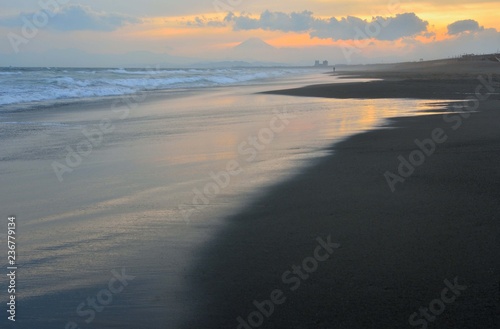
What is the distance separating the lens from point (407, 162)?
916 cm

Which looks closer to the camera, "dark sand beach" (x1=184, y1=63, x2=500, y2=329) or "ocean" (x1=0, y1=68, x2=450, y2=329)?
"dark sand beach" (x1=184, y1=63, x2=500, y2=329)

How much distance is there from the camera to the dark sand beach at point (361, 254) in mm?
3920

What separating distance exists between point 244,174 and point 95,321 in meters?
5.11

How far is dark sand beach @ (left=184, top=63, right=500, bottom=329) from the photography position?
392cm

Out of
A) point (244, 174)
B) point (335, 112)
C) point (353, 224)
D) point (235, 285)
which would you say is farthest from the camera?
point (335, 112)

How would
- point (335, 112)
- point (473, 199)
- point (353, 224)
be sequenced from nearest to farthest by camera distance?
point (353, 224) → point (473, 199) → point (335, 112)

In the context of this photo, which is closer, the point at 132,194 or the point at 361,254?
the point at 361,254

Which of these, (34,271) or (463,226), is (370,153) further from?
(34,271)

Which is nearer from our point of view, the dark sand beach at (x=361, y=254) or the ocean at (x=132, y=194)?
the dark sand beach at (x=361, y=254)

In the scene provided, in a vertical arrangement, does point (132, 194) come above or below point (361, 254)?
below

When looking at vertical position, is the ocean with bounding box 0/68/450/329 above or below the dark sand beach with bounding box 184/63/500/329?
below

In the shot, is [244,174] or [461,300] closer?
[461,300]

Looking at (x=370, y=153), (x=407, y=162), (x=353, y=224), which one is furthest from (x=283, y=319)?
(x=370, y=153)

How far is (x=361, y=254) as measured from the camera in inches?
197
